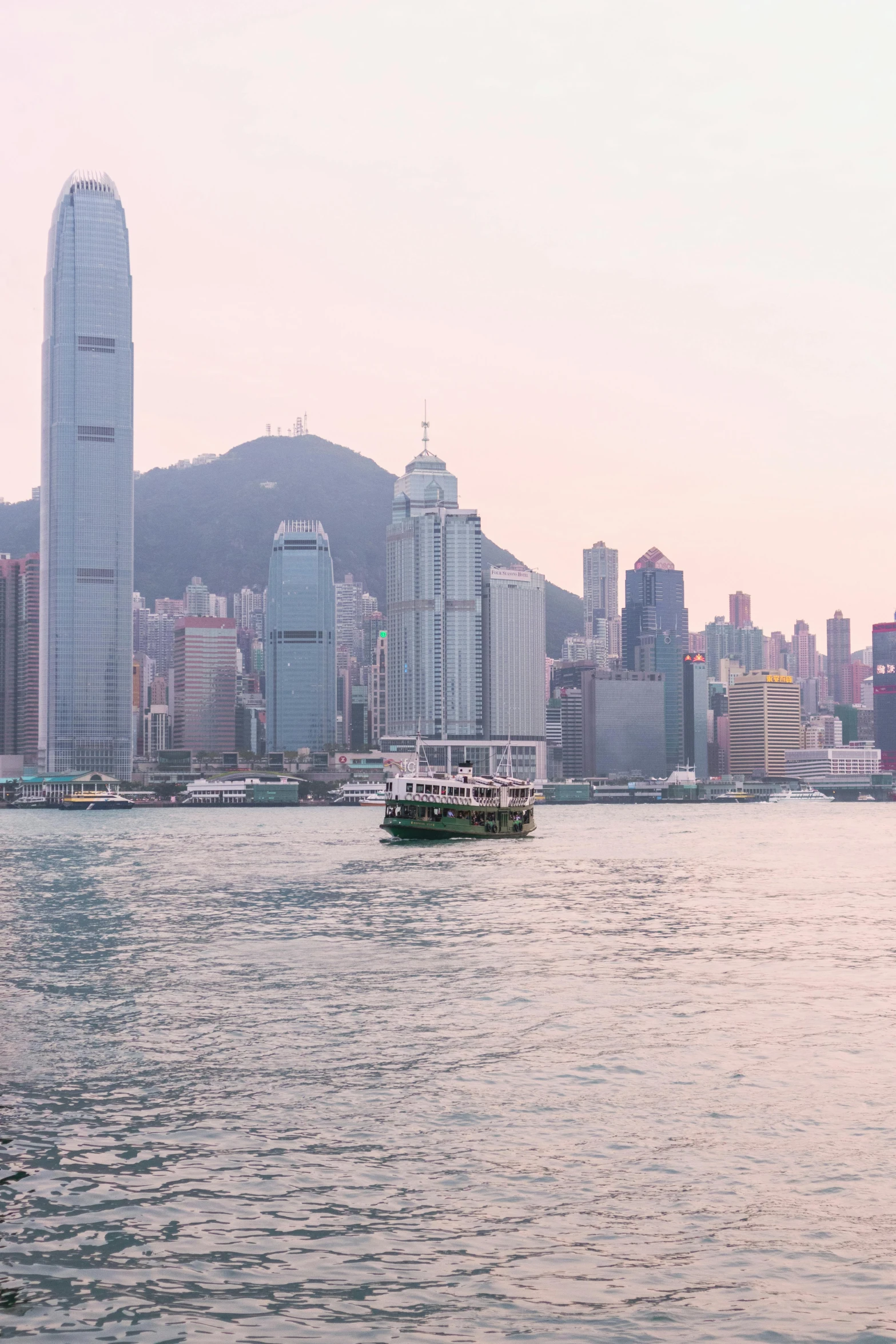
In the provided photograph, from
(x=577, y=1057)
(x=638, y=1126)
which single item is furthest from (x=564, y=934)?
(x=638, y=1126)

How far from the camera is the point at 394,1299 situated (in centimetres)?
2103

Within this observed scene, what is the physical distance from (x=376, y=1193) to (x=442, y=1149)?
311 cm

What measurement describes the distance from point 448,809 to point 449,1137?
412 feet

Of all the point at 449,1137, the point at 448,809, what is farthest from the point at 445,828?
the point at 449,1137

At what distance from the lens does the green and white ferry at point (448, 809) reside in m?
154


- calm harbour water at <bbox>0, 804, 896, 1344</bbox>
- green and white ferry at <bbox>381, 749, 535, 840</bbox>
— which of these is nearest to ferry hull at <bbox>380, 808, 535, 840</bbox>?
green and white ferry at <bbox>381, 749, 535, 840</bbox>

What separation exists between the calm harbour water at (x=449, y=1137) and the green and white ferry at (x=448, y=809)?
8532 centimetres

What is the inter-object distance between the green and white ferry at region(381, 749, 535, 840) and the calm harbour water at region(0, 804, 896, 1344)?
280ft

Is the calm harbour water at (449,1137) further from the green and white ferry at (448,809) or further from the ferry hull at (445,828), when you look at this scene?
the green and white ferry at (448,809)

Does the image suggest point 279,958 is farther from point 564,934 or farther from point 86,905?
point 86,905

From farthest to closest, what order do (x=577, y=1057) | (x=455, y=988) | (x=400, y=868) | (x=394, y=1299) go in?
(x=400, y=868) < (x=455, y=988) < (x=577, y=1057) < (x=394, y=1299)

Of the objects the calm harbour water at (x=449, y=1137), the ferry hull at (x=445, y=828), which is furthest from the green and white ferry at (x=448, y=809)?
the calm harbour water at (x=449, y=1137)

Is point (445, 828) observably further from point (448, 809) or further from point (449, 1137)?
point (449, 1137)

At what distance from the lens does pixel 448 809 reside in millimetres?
155500
